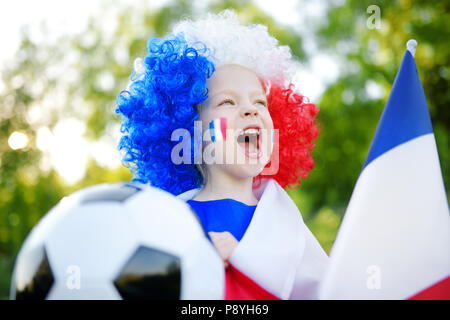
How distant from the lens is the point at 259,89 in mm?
2418

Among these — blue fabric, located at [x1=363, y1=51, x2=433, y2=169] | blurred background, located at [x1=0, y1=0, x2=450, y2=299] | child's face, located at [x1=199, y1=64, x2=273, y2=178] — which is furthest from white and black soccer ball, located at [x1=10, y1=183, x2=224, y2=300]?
blurred background, located at [x1=0, y1=0, x2=450, y2=299]

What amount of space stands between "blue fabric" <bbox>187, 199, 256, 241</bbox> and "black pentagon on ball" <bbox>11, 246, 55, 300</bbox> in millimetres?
819

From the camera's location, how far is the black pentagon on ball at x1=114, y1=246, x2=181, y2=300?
54.7 inches

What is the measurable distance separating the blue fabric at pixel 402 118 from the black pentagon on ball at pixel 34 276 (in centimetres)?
135

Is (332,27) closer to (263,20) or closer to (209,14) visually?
(263,20)

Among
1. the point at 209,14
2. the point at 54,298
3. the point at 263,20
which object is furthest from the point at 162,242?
the point at 263,20

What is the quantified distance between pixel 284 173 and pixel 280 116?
376 mm

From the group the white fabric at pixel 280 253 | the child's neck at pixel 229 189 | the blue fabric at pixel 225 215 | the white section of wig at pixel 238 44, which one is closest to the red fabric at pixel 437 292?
the white fabric at pixel 280 253

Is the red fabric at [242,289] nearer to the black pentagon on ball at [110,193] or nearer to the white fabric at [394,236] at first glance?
the white fabric at [394,236]

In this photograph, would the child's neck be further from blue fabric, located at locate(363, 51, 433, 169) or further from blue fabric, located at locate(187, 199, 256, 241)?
blue fabric, located at locate(363, 51, 433, 169)

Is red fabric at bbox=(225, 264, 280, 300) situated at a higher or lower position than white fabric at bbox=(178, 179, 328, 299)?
lower

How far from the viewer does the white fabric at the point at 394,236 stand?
172 cm

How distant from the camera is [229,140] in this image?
2.24 meters

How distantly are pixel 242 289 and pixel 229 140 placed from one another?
0.74m
